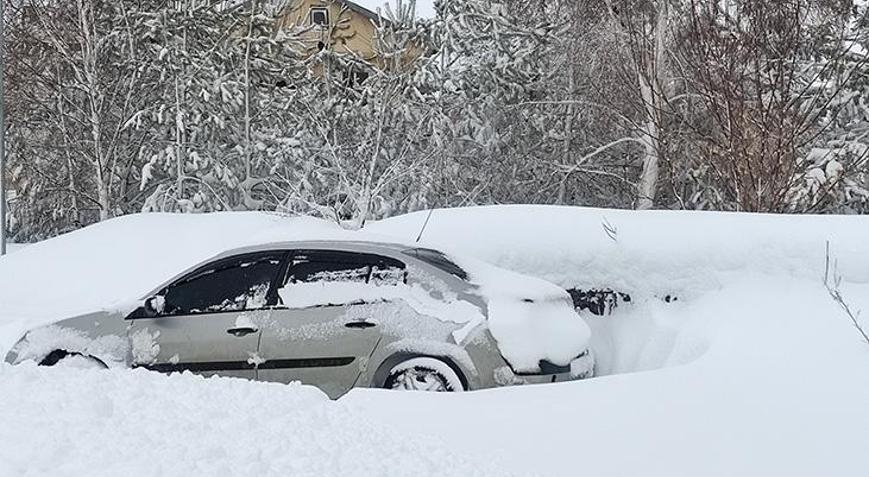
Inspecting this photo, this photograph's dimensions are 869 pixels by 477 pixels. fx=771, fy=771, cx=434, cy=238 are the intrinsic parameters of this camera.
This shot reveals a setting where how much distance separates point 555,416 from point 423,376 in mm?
1731

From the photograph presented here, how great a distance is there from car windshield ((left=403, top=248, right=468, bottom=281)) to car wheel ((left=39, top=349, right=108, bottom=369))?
2.48 meters

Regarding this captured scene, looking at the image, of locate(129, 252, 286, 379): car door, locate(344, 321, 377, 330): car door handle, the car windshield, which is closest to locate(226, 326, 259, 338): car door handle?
locate(129, 252, 286, 379): car door

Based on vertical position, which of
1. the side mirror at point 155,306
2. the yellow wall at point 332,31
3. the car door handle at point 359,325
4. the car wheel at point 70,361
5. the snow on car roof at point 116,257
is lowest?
the snow on car roof at point 116,257

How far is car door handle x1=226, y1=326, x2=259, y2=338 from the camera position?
224 inches

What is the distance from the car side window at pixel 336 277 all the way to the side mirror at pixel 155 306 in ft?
3.06

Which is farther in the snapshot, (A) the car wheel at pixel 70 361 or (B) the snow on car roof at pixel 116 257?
(B) the snow on car roof at pixel 116 257

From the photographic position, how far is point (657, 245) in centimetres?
705

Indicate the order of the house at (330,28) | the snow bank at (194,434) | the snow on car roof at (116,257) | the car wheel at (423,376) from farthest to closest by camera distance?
the house at (330,28)
the snow on car roof at (116,257)
the car wheel at (423,376)
the snow bank at (194,434)

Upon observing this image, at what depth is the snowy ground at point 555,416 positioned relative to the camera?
10.9 ft

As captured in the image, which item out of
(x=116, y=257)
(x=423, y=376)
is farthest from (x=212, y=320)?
(x=116, y=257)

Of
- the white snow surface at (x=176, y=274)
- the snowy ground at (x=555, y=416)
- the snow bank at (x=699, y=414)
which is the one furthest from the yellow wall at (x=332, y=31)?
the snow bank at (x=699, y=414)

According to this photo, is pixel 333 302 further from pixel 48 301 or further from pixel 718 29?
pixel 718 29

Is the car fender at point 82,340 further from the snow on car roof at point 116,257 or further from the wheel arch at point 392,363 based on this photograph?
the snow on car roof at point 116,257

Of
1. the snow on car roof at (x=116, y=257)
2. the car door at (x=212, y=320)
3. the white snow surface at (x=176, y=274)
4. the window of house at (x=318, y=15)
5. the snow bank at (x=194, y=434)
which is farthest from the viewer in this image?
the window of house at (x=318, y=15)
